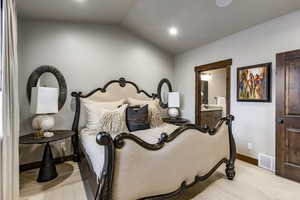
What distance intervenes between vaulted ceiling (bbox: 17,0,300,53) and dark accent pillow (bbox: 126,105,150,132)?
1801 mm

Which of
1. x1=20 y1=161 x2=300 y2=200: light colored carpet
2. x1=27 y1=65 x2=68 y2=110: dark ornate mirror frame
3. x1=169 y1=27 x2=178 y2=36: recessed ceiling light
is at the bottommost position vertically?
x1=20 y1=161 x2=300 y2=200: light colored carpet

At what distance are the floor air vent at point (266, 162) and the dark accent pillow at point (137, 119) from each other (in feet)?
6.57

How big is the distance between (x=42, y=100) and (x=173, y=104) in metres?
2.77

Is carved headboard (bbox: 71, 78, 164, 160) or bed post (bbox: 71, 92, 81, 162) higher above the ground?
carved headboard (bbox: 71, 78, 164, 160)

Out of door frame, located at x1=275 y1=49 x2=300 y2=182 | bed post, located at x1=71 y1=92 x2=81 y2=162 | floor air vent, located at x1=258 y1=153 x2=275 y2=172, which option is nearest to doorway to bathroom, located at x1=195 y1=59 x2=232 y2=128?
floor air vent, located at x1=258 y1=153 x2=275 y2=172

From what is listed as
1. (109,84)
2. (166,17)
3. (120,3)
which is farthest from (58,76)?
(166,17)

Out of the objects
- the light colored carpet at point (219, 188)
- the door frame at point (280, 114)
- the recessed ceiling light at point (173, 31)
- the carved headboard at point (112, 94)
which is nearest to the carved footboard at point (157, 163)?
the light colored carpet at point (219, 188)

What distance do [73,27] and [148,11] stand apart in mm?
1540

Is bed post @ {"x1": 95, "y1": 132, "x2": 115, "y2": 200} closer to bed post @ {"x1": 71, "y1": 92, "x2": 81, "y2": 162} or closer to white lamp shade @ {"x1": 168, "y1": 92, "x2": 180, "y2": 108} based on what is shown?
bed post @ {"x1": 71, "y1": 92, "x2": 81, "y2": 162}

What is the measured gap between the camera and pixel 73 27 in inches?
135

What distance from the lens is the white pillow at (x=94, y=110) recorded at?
3.11m

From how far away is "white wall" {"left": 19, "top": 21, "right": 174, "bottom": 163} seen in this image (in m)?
3.04

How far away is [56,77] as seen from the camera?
3.25 m

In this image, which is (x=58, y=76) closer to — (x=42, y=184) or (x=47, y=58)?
(x=47, y=58)
